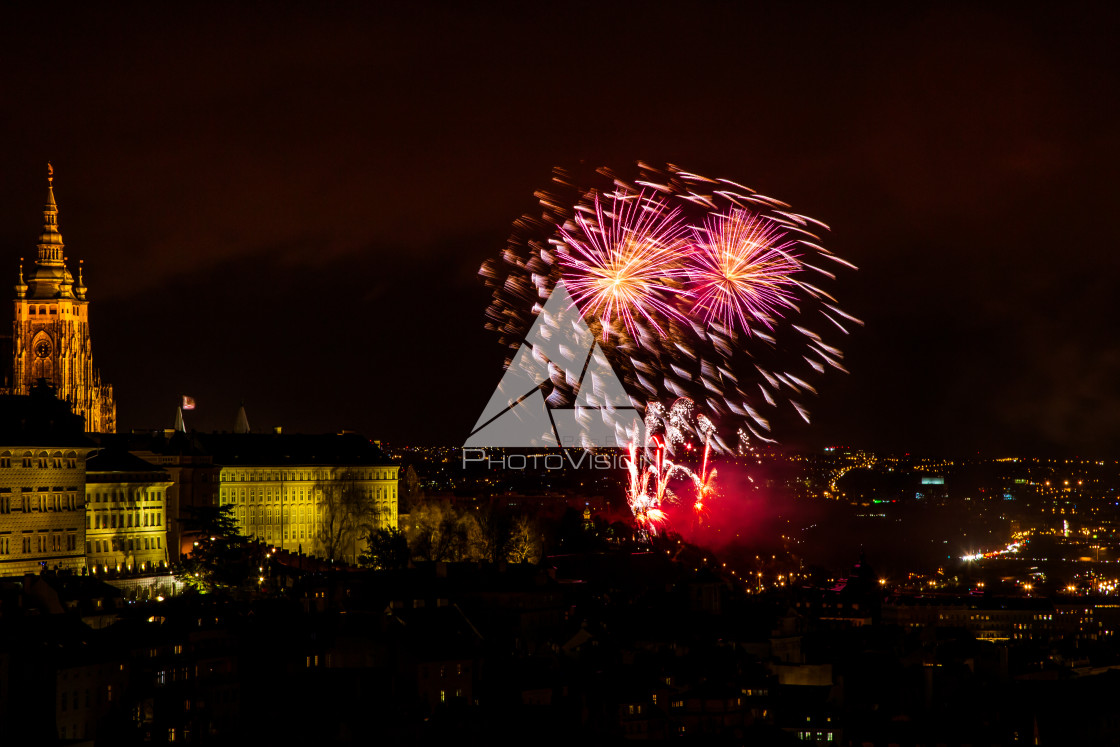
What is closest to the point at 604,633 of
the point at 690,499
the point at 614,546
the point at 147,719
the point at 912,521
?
the point at 147,719

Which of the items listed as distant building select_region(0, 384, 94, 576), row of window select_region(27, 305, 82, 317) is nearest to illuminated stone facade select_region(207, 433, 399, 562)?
row of window select_region(27, 305, 82, 317)

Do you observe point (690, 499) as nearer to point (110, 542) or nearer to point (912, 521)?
point (912, 521)

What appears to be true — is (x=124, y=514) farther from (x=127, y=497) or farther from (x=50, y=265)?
(x=50, y=265)

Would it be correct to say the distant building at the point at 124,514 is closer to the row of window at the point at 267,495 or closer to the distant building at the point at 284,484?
the distant building at the point at 284,484

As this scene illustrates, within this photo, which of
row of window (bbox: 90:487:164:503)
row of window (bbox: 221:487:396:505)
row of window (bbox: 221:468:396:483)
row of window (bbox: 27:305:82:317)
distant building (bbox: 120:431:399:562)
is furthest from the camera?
row of window (bbox: 27:305:82:317)

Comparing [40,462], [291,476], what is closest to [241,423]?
[291,476]

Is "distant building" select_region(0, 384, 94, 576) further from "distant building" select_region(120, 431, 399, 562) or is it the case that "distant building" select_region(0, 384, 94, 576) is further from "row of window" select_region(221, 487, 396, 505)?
"row of window" select_region(221, 487, 396, 505)

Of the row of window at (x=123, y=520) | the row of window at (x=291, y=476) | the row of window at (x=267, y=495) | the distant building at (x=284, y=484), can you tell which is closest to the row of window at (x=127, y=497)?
the row of window at (x=123, y=520)
